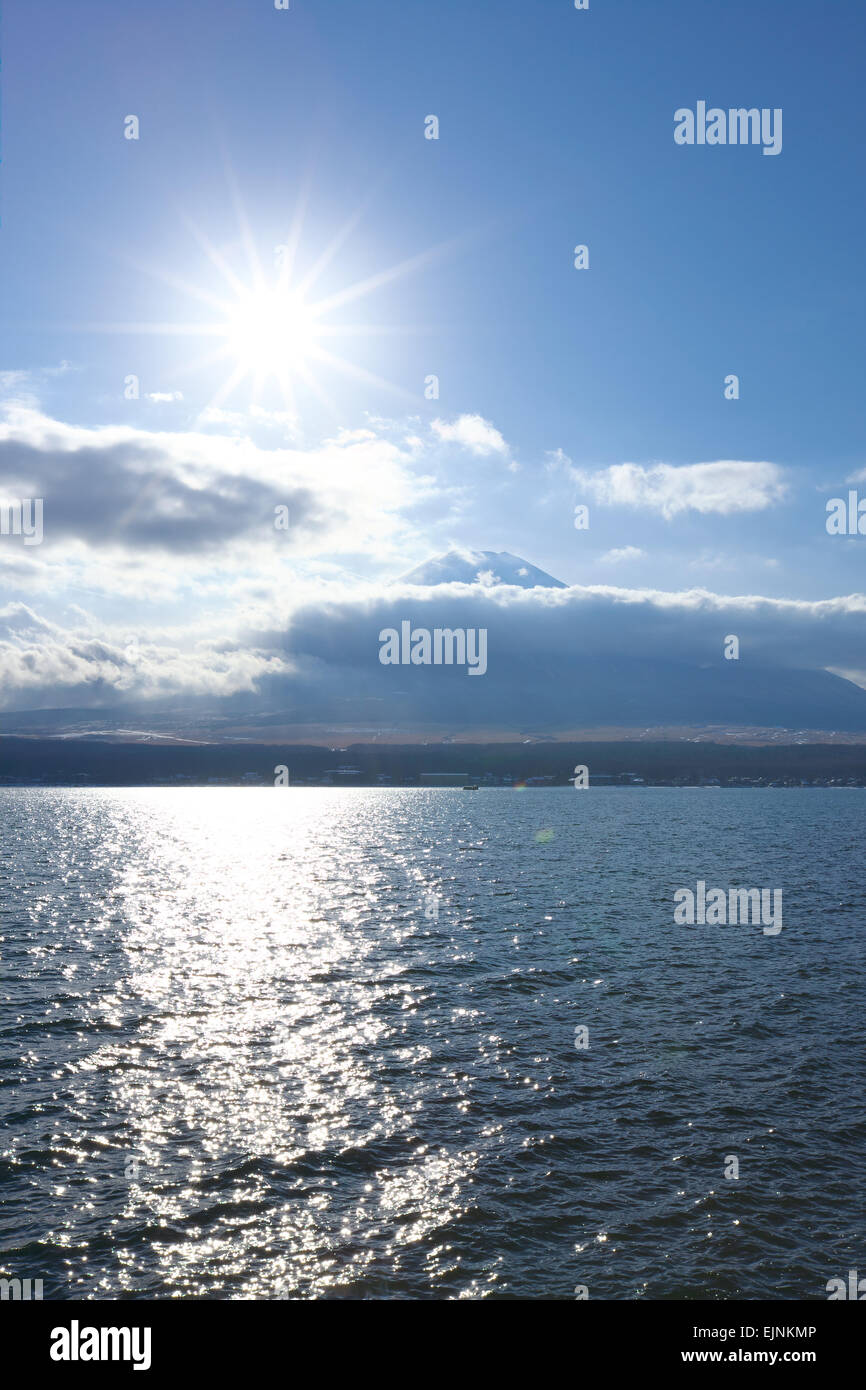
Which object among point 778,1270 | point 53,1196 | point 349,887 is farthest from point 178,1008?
point 349,887

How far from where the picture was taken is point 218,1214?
77.9 ft

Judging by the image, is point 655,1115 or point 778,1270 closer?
point 778,1270

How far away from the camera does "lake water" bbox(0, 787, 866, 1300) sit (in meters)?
21.8

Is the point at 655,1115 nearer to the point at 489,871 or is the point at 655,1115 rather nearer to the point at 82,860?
the point at 489,871

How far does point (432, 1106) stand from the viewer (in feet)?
101

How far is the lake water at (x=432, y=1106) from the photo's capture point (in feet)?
71.4

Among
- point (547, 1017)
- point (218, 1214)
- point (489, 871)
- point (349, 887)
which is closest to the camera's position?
point (218, 1214)

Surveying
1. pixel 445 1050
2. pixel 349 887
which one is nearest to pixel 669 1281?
pixel 445 1050

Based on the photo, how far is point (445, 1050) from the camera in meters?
37.1

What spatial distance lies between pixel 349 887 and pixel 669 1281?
244 feet
